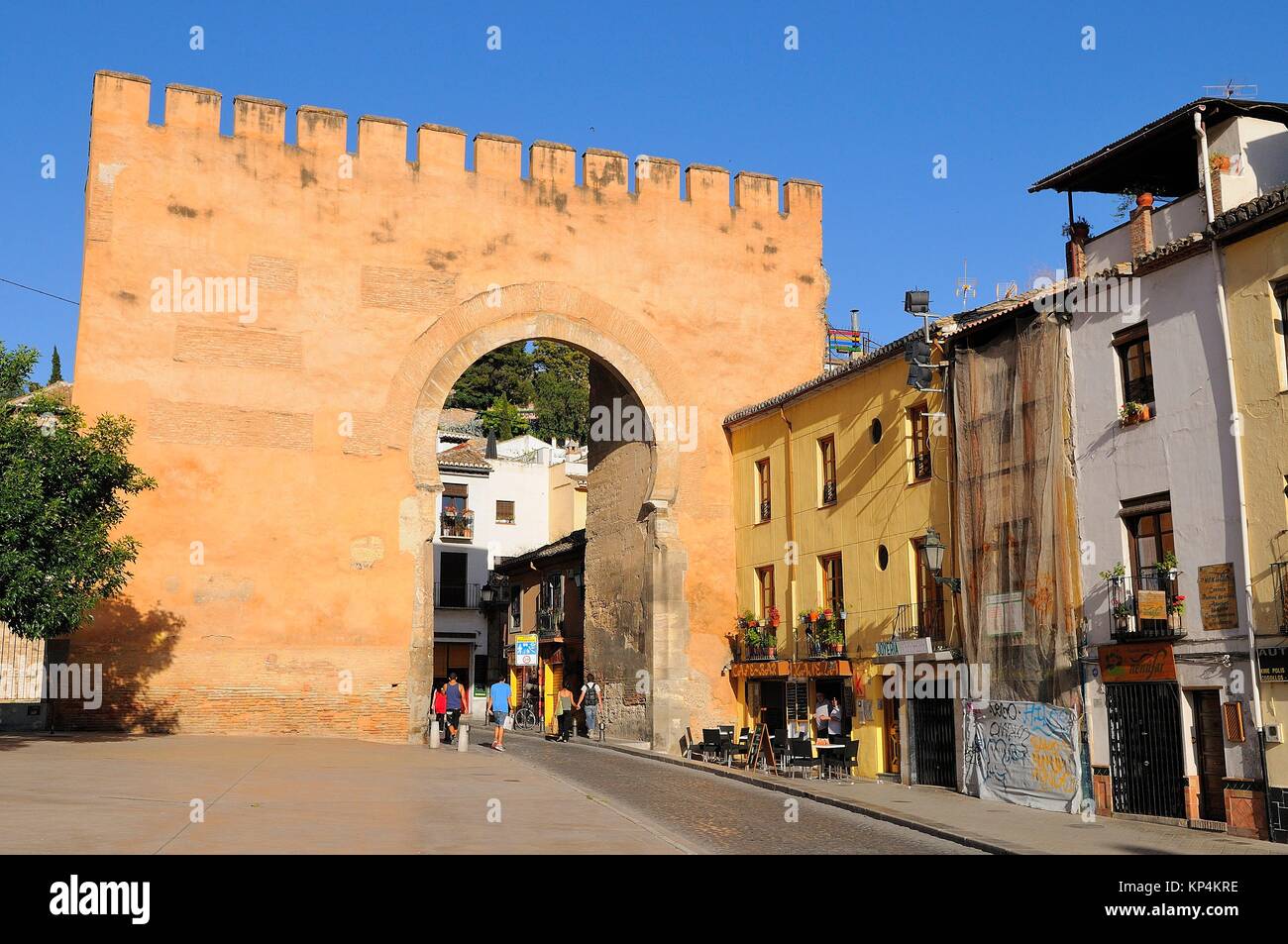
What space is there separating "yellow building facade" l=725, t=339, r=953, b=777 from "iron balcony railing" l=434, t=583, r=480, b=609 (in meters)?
18.5

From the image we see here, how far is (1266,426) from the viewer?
13688 mm

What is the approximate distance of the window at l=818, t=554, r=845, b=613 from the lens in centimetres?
2177

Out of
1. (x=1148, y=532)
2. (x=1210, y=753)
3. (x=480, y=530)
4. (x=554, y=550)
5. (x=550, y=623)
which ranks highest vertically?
(x=480, y=530)

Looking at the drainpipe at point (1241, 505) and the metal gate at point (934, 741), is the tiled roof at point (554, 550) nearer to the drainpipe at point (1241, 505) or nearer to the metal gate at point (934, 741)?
the metal gate at point (934, 741)

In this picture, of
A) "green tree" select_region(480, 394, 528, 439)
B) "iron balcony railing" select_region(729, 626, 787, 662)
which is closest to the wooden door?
"iron balcony railing" select_region(729, 626, 787, 662)

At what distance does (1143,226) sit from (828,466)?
7.24 metres

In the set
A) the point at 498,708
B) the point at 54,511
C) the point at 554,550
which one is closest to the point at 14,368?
the point at 54,511

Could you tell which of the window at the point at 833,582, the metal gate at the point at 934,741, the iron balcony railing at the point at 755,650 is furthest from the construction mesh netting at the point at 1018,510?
the iron balcony railing at the point at 755,650

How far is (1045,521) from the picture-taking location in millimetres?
16656

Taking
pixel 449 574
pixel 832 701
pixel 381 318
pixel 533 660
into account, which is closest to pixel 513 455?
pixel 449 574

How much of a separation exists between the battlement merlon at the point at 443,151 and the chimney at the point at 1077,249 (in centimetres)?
919

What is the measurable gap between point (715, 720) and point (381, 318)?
994cm

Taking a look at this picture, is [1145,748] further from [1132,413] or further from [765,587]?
[765,587]

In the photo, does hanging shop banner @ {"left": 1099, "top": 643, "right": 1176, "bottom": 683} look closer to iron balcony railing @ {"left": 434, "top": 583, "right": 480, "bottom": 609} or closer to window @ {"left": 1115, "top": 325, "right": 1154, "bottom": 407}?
window @ {"left": 1115, "top": 325, "right": 1154, "bottom": 407}
